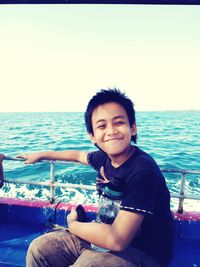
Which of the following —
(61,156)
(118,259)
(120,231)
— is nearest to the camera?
(120,231)

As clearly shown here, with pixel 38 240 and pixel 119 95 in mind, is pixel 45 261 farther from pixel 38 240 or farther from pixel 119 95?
pixel 119 95

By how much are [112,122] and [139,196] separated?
65cm

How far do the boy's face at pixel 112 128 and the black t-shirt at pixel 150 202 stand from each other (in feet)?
0.53

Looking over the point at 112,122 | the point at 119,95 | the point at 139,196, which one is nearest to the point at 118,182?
the point at 139,196

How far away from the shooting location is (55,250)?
1931 millimetres

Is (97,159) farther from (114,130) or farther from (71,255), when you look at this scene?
(71,255)

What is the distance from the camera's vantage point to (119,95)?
2041 millimetres

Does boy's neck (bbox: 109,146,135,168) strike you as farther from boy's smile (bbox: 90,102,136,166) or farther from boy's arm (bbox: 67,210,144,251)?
boy's arm (bbox: 67,210,144,251)

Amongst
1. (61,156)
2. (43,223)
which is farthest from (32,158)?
(43,223)

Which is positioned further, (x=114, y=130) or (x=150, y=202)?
(x=114, y=130)

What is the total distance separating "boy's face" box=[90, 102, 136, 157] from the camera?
1.87 metres

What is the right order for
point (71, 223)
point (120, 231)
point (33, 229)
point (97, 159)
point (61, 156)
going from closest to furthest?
point (120, 231) → point (71, 223) → point (97, 159) → point (61, 156) → point (33, 229)

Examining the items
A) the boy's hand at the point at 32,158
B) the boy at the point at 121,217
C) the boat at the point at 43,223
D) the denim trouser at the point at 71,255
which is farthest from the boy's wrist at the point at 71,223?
the boy's hand at the point at 32,158

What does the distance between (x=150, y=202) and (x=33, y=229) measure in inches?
98.3
